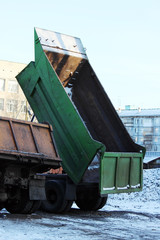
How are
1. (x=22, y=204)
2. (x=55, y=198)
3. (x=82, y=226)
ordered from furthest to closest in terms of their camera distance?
(x=55, y=198)
(x=22, y=204)
(x=82, y=226)

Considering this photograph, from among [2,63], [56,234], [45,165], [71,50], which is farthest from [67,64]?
[2,63]

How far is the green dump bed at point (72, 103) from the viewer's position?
959cm

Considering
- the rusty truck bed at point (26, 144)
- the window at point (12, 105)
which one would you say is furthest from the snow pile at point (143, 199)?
the window at point (12, 105)

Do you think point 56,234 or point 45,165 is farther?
point 45,165

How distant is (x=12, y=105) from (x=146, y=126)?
2995 cm

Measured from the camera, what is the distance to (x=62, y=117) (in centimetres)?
988

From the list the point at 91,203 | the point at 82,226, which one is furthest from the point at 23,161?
the point at 91,203

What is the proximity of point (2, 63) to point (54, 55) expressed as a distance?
36244mm

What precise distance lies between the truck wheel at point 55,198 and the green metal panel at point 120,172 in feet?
3.21

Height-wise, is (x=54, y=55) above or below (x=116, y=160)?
above

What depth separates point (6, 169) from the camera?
8492 mm

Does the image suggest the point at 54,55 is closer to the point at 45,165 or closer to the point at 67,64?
the point at 67,64

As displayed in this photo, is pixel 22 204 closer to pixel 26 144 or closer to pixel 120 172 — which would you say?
pixel 26 144

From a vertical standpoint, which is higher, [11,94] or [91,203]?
[11,94]
